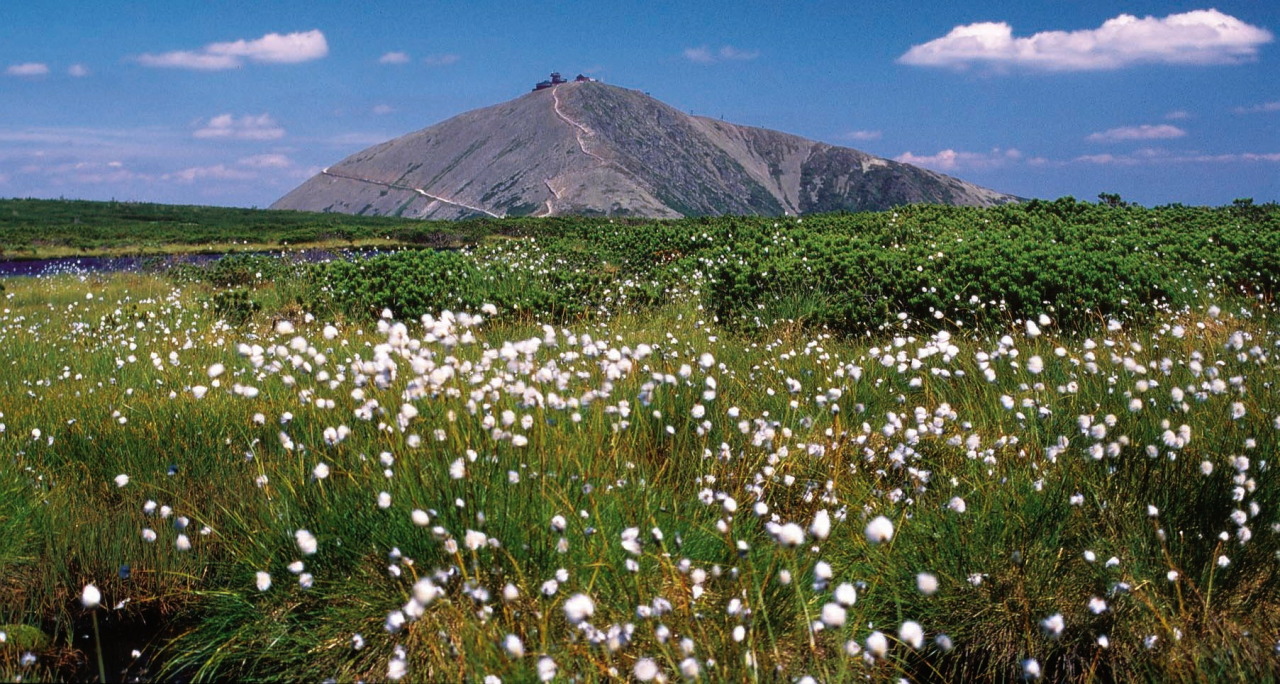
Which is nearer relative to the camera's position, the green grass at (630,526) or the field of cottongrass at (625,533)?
the field of cottongrass at (625,533)

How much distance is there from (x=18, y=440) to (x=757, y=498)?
176 inches

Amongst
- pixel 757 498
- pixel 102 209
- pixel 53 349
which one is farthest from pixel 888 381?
pixel 102 209

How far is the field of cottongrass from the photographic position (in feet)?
9.74

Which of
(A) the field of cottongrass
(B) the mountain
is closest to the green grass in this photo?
(A) the field of cottongrass

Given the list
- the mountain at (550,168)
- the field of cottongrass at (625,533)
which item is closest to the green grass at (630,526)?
the field of cottongrass at (625,533)

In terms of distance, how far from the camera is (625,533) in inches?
105

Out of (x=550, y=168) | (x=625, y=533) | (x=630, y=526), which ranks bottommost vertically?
(x=630, y=526)

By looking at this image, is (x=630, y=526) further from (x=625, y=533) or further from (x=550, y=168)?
(x=550, y=168)

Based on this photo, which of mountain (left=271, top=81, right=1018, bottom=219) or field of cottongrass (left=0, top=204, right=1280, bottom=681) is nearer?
field of cottongrass (left=0, top=204, right=1280, bottom=681)

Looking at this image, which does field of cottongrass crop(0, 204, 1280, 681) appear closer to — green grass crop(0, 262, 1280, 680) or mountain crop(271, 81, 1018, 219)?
green grass crop(0, 262, 1280, 680)

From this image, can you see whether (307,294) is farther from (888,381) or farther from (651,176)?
(651,176)

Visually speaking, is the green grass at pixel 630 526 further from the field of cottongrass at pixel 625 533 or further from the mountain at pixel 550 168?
the mountain at pixel 550 168

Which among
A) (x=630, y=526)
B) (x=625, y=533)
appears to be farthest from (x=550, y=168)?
(x=625, y=533)

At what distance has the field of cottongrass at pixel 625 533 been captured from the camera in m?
2.97
